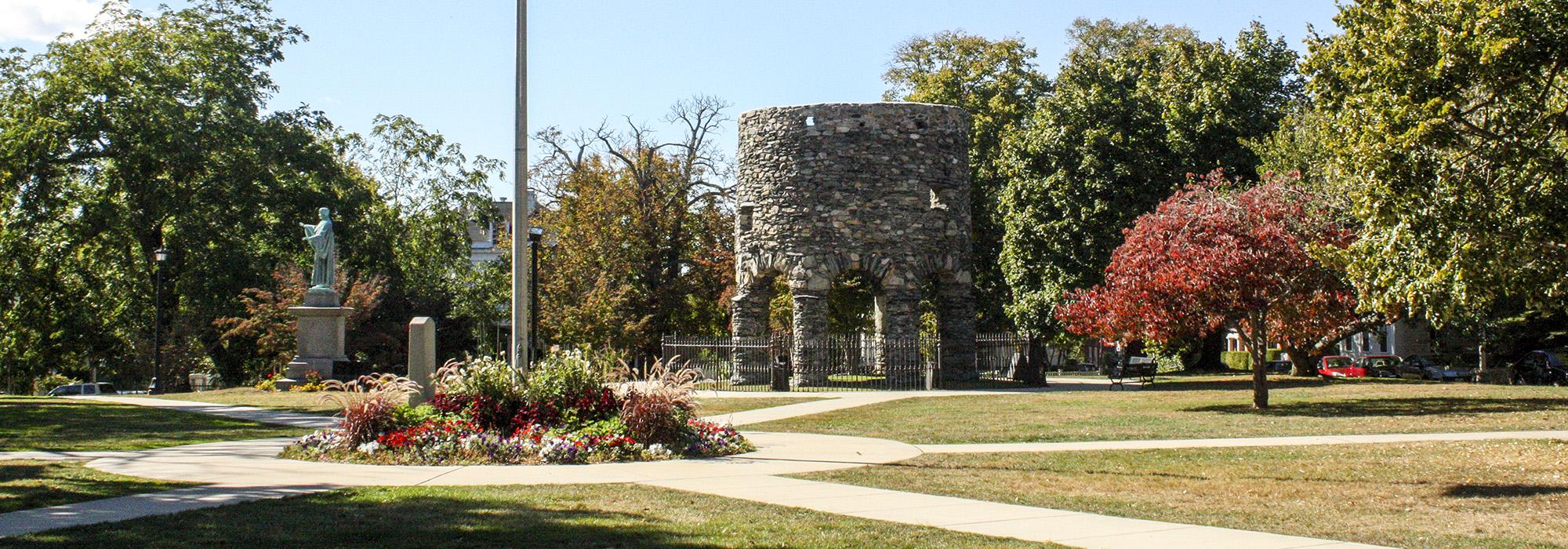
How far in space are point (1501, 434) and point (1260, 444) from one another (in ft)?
12.9

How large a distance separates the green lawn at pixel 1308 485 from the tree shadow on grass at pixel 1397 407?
606cm

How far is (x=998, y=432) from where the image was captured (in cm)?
1889

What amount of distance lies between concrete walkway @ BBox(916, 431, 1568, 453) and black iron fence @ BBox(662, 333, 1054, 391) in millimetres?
16374

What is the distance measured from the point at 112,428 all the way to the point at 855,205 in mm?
20218

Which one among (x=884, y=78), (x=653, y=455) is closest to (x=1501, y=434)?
(x=653, y=455)

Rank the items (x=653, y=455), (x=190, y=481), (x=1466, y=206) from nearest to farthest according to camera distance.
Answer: (x=190, y=481) < (x=1466, y=206) < (x=653, y=455)

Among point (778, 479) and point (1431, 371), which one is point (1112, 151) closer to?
point (1431, 371)

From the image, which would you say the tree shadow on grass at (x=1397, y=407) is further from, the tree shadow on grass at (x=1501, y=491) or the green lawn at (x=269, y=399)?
the green lawn at (x=269, y=399)

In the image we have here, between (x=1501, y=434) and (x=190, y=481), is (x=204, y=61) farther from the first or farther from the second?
(x=1501, y=434)

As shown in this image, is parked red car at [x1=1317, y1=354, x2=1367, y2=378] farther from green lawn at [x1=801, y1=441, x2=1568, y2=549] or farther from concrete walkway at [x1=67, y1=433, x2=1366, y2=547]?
concrete walkway at [x1=67, y1=433, x2=1366, y2=547]

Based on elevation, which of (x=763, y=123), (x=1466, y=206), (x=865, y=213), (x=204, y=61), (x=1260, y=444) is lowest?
(x=1260, y=444)

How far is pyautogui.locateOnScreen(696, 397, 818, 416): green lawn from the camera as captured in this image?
24828mm

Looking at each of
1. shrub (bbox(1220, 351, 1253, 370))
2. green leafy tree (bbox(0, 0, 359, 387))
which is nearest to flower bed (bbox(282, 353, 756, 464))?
green leafy tree (bbox(0, 0, 359, 387))

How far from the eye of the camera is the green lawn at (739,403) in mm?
24828
